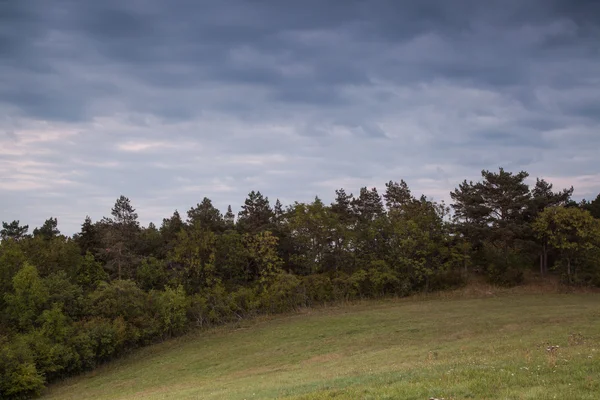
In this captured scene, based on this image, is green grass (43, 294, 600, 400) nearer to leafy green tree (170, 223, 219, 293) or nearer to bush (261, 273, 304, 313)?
bush (261, 273, 304, 313)

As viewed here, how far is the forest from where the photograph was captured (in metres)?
57.2

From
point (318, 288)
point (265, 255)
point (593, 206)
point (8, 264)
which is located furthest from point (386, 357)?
point (593, 206)

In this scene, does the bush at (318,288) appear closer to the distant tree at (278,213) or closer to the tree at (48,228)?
the distant tree at (278,213)

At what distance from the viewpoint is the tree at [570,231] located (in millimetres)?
62719

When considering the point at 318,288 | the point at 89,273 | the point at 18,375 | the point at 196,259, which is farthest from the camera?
the point at 318,288

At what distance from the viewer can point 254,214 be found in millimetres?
80812

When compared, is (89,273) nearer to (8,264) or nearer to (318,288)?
(8,264)

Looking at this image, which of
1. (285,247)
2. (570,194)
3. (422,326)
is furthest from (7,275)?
(570,194)

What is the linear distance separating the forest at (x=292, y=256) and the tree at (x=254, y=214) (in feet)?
0.85

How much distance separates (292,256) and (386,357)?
1840 inches

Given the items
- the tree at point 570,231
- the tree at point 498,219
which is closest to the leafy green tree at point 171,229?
the tree at point 498,219

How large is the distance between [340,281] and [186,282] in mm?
23615

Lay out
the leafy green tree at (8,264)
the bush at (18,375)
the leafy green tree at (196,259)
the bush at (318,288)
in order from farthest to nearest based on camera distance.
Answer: the bush at (318,288)
the leafy green tree at (196,259)
the leafy green tree at (8,264)
the bush at (18,375)

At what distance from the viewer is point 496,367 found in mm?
14695
